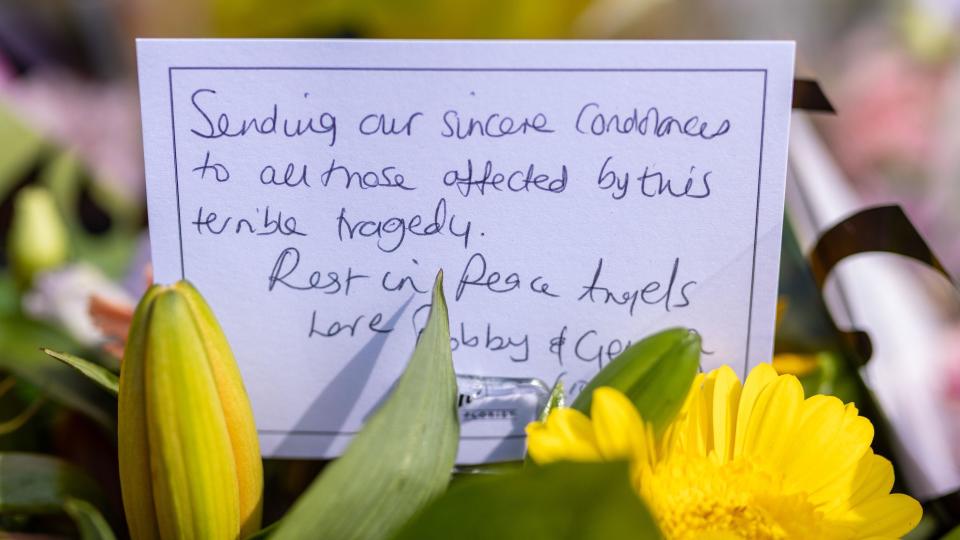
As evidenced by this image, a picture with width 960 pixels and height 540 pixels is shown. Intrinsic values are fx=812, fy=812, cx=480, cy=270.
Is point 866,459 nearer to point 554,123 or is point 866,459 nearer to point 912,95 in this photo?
point 554,123

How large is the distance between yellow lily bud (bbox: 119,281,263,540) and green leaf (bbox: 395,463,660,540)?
0.34ft

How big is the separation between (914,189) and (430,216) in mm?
671

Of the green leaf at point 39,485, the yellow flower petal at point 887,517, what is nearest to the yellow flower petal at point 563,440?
the yellow flower petal at point 887,517

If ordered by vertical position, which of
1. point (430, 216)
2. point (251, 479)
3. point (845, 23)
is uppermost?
point (845, 23)

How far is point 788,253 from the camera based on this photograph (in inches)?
19.5

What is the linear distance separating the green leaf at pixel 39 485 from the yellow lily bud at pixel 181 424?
0.24 feet

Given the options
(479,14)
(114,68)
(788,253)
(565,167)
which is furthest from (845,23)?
(114,68)

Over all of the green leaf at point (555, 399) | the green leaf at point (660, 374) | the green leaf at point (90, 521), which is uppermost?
the green leaf at point (660, 374)

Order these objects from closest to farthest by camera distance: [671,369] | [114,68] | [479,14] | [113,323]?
[671,369]
[113,323]
[479,14]
[114,68]

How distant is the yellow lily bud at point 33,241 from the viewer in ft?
2.11

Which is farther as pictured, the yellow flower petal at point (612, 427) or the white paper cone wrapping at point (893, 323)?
the white paper cone wrapping at point (893, 323)

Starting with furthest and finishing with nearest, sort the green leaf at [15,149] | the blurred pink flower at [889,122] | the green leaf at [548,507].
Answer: the blurred pink flower at [889,122] → the green leaf at [15,149] → the green leaf at [548,507]

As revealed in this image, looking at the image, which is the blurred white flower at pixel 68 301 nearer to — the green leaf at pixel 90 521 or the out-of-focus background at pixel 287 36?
the out-of-focus background at pixel 287 36

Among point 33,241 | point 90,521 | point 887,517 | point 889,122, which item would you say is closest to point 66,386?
point 90,521
